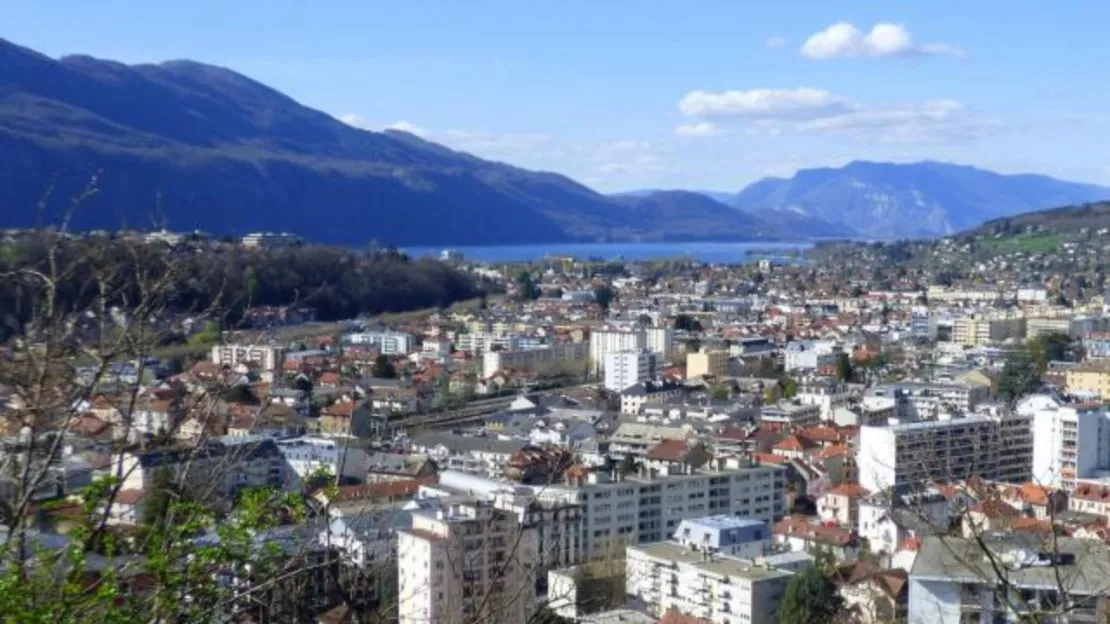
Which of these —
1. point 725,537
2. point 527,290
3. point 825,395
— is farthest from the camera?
point 527,290

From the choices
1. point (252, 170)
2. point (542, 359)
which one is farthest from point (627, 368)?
point (252, 170)

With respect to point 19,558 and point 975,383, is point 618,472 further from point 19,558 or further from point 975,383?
point 19,558

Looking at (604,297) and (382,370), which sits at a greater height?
(604,297)

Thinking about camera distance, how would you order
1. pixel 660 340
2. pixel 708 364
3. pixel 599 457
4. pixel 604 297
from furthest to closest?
1. pixel 604 297
2. pixel 660 340
3. pixel 708 364
4. pixel 599 457

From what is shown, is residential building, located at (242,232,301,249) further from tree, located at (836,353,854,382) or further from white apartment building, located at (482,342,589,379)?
tree, located at (836,353,854,382)

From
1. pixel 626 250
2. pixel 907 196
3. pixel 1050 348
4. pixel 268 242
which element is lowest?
pixel 626 250

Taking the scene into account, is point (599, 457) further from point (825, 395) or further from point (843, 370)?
point (843, 370)

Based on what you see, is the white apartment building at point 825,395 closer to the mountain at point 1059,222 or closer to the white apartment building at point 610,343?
the white apartment building at point 610,343
